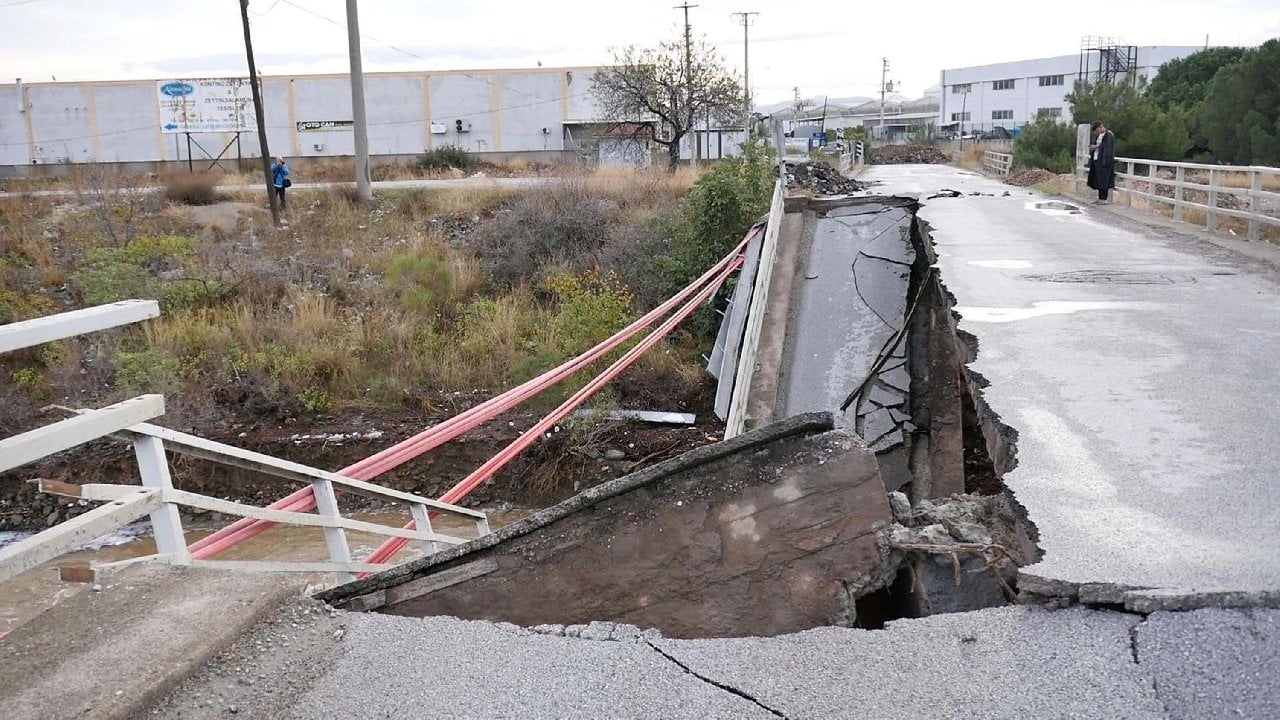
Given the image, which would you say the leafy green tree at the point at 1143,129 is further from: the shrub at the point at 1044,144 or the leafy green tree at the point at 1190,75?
the leafy green tree at the point at 1190,75

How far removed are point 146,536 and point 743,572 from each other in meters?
10.9

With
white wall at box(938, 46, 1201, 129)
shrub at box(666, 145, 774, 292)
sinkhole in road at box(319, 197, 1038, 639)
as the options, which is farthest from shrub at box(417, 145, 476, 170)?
white wall at box(938, 46, 1201, 129)

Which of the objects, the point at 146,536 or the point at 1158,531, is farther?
the point at 146,536

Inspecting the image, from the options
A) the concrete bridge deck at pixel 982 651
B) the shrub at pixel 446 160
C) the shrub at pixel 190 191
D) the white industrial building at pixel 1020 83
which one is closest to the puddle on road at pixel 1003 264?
the concrete bridge deck at pixel 982 651

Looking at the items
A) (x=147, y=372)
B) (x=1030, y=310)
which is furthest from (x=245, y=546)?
(x=1030, y=310)

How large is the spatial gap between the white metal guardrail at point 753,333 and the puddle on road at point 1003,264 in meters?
2.47

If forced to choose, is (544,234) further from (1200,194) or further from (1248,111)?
(1248,111)

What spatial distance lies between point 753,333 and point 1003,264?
3980 mm

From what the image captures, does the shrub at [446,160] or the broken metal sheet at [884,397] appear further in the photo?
the shrub at [446,160]

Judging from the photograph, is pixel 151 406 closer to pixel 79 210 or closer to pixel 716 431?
pixel 716 431

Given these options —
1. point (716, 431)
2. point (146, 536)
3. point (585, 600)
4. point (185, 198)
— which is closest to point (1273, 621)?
point (585, 600)

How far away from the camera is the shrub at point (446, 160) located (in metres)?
48.8

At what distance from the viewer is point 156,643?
10.7 ft

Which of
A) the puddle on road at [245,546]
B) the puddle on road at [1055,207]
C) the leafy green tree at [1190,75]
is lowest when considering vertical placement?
the puddle on road at [245,546]
